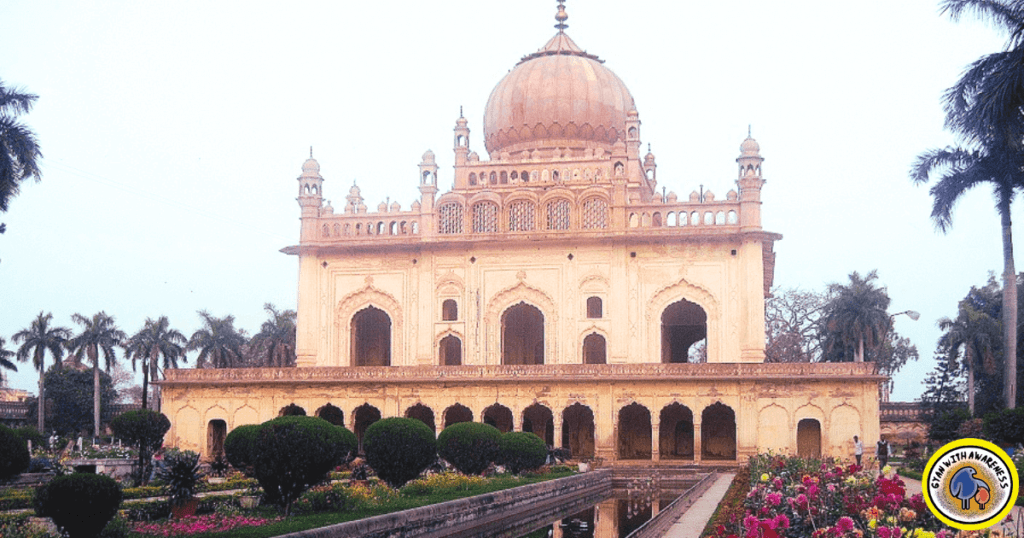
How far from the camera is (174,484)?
529 inches

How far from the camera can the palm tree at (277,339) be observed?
133 feet

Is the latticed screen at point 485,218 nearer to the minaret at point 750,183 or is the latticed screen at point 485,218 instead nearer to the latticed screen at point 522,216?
the latticed screen at point 522,216

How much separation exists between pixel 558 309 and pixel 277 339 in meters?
18.1

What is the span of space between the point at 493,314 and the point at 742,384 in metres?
6.98

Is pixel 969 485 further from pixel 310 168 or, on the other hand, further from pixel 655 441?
pixel 310 168

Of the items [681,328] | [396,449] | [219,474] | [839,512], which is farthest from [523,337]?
[839,512]

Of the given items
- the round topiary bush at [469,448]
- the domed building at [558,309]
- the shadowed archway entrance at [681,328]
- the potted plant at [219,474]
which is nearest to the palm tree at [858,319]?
the shadowed archway entrance at [681,328]

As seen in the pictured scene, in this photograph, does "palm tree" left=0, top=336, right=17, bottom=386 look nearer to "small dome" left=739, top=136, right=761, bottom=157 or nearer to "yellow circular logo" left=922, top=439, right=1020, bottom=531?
"small dome" left=739, top=136, right=761, bottom=157

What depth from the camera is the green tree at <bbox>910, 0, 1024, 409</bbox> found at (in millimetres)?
16000

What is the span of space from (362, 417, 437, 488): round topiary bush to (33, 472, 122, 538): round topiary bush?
713 centimetres

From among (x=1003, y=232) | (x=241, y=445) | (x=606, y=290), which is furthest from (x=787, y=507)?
(x=606, y=290)

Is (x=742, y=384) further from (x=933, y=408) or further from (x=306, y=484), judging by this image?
(x=306, y=484)

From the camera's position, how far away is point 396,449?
16.7 m

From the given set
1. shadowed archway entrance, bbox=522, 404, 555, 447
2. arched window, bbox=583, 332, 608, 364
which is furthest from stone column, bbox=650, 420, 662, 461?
arched window, bbox=583, 332, 608, 364
